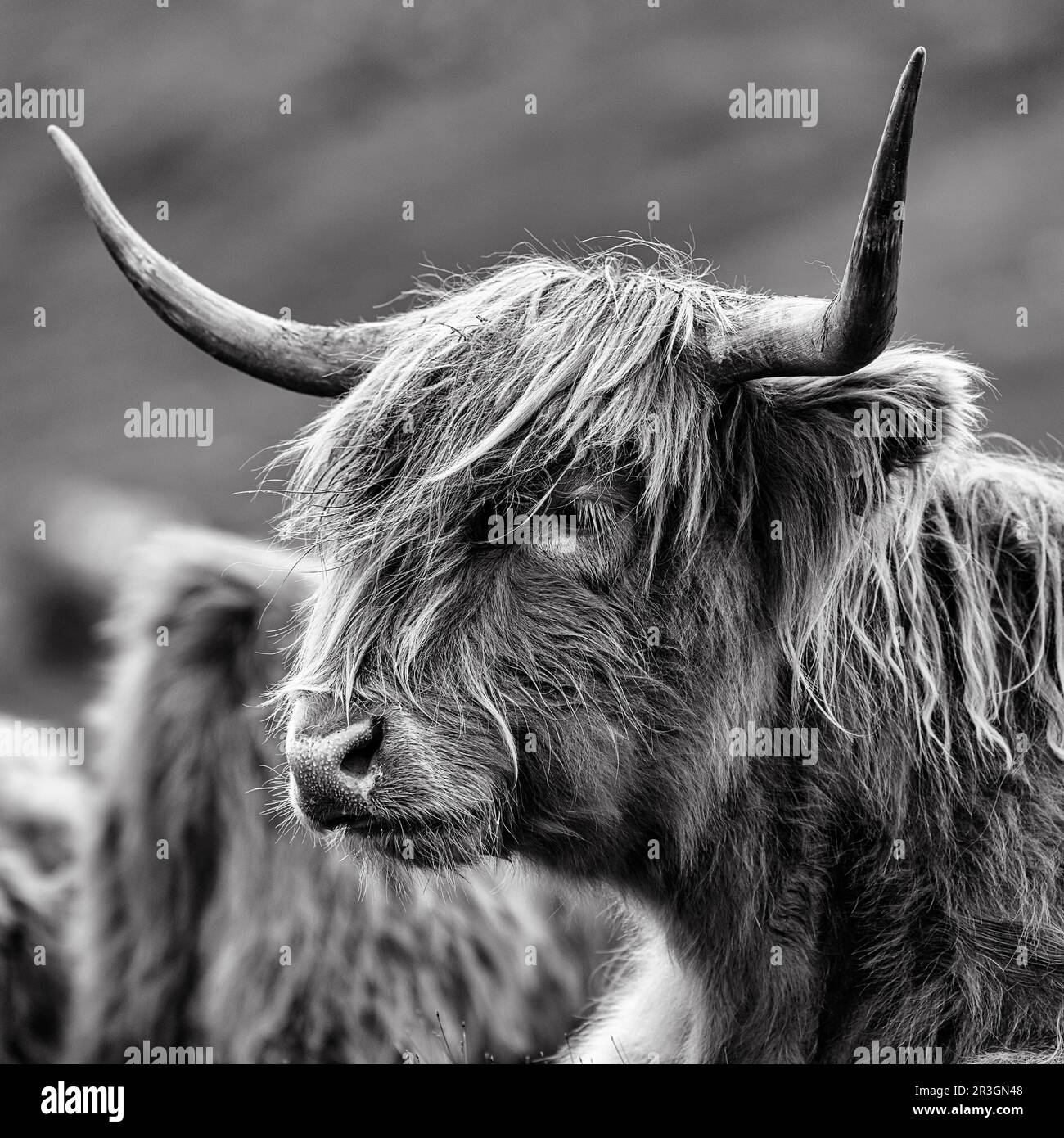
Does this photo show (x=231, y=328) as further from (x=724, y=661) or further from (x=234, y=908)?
(x=234, y=908)

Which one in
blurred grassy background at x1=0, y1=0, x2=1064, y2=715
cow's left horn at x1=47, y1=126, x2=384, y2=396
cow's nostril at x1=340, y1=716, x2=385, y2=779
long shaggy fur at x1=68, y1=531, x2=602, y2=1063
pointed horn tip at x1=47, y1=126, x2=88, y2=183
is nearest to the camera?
cow's nostril at x1=340, y1=716, x2=385, y2=779

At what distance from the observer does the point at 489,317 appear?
2510mm

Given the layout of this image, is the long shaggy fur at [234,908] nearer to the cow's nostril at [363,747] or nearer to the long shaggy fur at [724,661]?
the long shaggy fur at [724,661]

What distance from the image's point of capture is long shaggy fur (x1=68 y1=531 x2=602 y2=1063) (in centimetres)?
357

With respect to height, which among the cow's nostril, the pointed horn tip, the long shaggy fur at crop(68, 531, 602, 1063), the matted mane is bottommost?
the long shaggy fur at crop(68, 531, 602, 1063)

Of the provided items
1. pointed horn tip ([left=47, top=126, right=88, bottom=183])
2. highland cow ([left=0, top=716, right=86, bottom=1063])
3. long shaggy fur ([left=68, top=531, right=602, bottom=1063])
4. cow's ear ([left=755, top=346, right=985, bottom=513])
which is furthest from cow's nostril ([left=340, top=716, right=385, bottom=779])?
highland cow ([left=0, top=716, right=86, bottom=1063])

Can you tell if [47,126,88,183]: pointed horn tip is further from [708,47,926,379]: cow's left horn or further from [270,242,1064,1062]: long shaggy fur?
[708,47,926,379]: cow's left horn

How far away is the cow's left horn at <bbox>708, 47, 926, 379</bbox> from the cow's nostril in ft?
2.77

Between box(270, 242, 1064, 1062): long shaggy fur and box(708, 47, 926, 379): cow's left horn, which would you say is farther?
box(270, 242, 1064, 1062): long shaggy fur

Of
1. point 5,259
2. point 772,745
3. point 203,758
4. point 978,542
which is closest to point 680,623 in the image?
point 772,745

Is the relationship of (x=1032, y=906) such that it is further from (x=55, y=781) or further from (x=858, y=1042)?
(x=55, y=781)

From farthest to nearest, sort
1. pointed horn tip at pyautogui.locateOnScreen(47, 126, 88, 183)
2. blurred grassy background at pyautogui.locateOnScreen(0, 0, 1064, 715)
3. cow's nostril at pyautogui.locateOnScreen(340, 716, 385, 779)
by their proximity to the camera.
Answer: blurred grassy background at pyautogui.locateOnScreen(0, 0, 1064, 715), pointed horn tip at pyautogui.locateOnScreen(47, 126, 88, 183), cow's nostril at pyautogui.locateOnScreen(340, 716, 385, 779)
